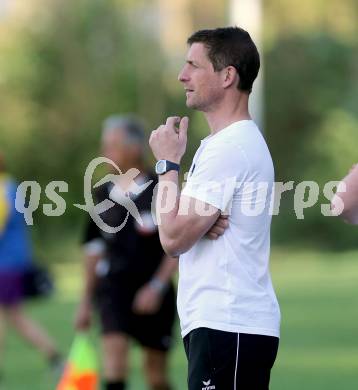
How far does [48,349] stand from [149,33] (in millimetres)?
42748

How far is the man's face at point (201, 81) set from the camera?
220 inches

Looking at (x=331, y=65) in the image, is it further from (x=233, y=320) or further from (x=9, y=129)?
(x=233, y=320)

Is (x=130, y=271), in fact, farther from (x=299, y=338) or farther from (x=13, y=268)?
(x=299, y=338)

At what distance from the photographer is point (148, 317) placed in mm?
8836

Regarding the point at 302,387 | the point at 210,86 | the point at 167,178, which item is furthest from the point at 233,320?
the point at 302,387

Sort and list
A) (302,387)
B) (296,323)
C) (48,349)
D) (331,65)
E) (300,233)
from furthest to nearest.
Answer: (331,65) → (300,233) → (296,323) → (48,349) → (302,387)

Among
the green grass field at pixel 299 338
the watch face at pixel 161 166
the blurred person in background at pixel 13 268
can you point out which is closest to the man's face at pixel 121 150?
the green grass field at pixel 299 338

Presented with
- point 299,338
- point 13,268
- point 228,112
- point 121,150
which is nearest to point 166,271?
point 121,150

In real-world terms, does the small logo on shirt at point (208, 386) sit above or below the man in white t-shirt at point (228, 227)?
below

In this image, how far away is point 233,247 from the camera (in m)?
5.46

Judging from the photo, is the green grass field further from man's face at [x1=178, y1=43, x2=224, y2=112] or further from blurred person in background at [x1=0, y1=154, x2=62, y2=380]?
man's face at [x1=178, y1=43, x2=224, y2=112]

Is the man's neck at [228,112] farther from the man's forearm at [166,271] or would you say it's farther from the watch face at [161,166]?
the man's forearm at [166,271]

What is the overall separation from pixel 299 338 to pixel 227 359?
9.59 m

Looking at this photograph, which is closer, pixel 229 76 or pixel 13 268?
pixel 229 76
